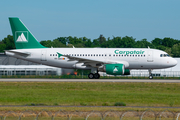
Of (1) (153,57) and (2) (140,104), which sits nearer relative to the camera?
(2) (140,104)

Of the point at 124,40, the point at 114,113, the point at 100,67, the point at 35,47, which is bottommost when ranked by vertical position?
the point at 114,113

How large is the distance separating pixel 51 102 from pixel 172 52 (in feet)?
356

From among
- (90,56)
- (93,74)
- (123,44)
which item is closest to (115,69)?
(93,74)

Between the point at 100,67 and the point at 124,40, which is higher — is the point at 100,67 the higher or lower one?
the lower one

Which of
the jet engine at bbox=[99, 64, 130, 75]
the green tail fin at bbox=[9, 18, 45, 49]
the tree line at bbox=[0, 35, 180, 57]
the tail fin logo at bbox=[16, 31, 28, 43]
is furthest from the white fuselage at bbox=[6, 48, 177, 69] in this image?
the tree line at bbox=[0, 35, 180, 57]

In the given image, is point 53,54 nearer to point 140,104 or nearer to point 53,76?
A: point 53,76

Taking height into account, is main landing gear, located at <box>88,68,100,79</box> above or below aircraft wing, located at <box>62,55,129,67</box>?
below

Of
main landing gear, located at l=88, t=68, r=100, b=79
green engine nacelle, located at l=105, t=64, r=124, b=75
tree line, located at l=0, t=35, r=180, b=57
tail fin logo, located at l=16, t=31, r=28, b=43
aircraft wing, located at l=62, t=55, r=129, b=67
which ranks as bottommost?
main landing gear, located at l=88, t=68, r=100, b=79

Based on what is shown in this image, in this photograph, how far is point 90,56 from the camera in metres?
47.3

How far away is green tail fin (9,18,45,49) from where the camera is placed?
1901 inches

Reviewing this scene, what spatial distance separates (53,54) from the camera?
4762 centimetres

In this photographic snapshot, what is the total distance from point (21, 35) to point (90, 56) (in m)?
11.8

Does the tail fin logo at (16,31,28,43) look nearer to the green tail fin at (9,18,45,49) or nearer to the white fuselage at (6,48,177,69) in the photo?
the green tail fin at (9,18,45,49)

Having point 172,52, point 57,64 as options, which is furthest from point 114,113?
point 172,52
